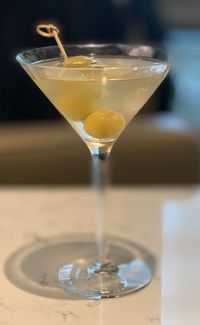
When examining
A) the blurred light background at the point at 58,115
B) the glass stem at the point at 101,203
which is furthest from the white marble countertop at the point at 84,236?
the blurred light background at the point at 58,115

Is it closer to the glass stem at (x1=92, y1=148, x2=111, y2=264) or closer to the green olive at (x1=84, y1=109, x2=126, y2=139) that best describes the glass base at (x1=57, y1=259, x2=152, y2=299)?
the glass stem at (x1=92, y1=148, x2=111, y2=264)

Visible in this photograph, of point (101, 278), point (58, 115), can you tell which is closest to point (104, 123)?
point (101, 278)

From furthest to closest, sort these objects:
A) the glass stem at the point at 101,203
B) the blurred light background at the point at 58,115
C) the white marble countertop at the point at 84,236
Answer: the blurred light background at the point at 58,115
the glass stem at the point at 101,203
the white marble countertop at the point at 84,236

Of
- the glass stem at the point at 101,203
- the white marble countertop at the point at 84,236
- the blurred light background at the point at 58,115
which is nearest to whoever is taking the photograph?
the white marble countertop at the point at 84,236

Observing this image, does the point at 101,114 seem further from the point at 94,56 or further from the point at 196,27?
the point at 196,27

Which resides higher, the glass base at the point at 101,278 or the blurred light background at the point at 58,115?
the blurred light background at the point at 58,115

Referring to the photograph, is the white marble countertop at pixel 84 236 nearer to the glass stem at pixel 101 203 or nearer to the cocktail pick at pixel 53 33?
the glass stem at pixel 101 203

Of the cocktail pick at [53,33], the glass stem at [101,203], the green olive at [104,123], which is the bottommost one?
the glass stem at [101,203]

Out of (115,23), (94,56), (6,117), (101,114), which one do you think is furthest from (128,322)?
(115,23)
